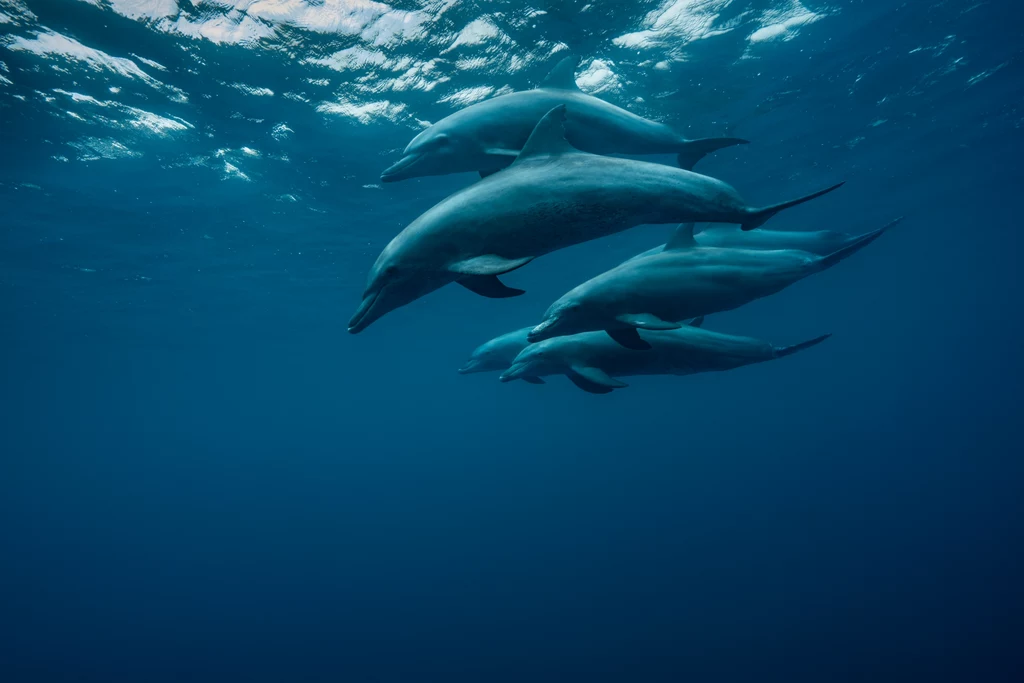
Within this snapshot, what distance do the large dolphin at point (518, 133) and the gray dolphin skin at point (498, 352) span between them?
3763mm

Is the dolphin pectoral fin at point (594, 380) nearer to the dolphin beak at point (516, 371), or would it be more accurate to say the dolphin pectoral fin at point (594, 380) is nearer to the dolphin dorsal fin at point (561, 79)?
the dolphin beak at point (516, 371)

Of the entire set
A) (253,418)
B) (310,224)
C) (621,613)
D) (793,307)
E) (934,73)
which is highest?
(934,73)

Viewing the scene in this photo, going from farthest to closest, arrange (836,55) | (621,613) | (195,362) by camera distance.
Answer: (195,362) → (621,613) → (836,55)

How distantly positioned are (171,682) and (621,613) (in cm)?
1691

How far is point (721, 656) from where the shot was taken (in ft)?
49.2

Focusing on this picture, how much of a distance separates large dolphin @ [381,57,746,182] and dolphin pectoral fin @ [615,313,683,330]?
151cm

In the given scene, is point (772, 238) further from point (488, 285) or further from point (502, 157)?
point (488, 285)

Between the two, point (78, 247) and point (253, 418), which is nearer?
point (78, 247)

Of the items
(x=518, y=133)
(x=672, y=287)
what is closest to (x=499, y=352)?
(x=672, y=287)

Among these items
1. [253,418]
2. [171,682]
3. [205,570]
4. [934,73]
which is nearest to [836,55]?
[934,73]

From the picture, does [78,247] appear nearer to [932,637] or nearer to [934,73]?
[934,73]

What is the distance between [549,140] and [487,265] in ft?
3.50

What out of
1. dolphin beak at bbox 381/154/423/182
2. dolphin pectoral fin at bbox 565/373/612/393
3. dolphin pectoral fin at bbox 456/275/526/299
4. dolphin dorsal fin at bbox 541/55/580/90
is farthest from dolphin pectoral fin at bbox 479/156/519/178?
dolphin pectoral fin at bbox 565/373/612/393

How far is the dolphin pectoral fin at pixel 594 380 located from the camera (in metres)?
4.89
